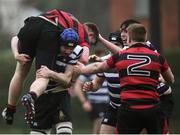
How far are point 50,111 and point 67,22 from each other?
129 centimetres

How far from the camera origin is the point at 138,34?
11.0 metres

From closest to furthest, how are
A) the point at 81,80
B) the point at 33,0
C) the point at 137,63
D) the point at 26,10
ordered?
the point at 137,63, the point at 81,80, the point at 26,10, the point at 33,0

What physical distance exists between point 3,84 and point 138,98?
34.2 feet

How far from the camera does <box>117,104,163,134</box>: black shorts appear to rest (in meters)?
11.0

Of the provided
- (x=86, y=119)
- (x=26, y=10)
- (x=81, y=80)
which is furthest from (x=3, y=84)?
(x=26, y=10)

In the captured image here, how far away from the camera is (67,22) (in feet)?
40.0

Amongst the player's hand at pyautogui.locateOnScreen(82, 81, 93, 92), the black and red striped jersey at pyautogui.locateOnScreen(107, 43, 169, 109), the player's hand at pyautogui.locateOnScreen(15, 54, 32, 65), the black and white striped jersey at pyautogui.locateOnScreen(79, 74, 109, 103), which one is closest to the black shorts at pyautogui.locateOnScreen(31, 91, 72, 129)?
the player's hand at pyautogui.locateOnScreen(82, 81, 93, 92)

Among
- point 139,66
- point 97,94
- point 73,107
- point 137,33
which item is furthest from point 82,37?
point 73,107

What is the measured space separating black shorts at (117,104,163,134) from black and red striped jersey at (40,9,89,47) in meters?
1.50

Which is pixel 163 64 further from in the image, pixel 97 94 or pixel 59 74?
pixel 97 94

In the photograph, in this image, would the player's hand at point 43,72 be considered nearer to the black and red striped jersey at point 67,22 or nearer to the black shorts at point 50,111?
the black and red striped jersey at point 67,22

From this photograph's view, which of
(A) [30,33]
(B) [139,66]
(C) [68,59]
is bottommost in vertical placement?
(C) [68,59]

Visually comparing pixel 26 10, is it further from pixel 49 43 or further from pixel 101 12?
pixel 49 43

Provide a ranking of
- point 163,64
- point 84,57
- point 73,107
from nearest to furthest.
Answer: point 163,64 < point 84,57 < point 73,107
